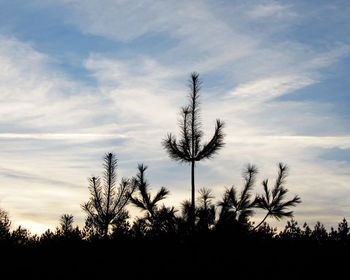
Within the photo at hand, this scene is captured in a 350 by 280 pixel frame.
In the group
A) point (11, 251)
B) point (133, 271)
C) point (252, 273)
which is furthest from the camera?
point (11, 251)

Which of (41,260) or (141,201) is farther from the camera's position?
(141,201)

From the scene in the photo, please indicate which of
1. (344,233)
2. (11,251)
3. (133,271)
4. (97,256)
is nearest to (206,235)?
(133,271)

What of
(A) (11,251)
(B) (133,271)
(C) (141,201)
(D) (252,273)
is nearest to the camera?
(D) (252,273)

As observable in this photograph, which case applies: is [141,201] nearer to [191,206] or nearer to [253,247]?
[191,206]

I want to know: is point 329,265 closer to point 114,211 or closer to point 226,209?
point 226,209

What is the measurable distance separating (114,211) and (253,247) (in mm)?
6946

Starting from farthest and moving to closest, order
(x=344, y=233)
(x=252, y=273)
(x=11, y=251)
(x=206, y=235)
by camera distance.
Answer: (x=11, y=251) → (x=344, y=233) → (x=206, y=235) → (x=252, y=273)

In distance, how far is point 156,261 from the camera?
9.97 metres

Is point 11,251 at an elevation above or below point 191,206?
below

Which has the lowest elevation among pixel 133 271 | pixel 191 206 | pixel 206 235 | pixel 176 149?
pixel 133 271

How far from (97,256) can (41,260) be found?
168cm

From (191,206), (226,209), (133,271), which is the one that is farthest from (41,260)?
(226,209)

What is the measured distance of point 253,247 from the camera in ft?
33.1

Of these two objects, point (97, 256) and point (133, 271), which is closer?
point (133, 271)
